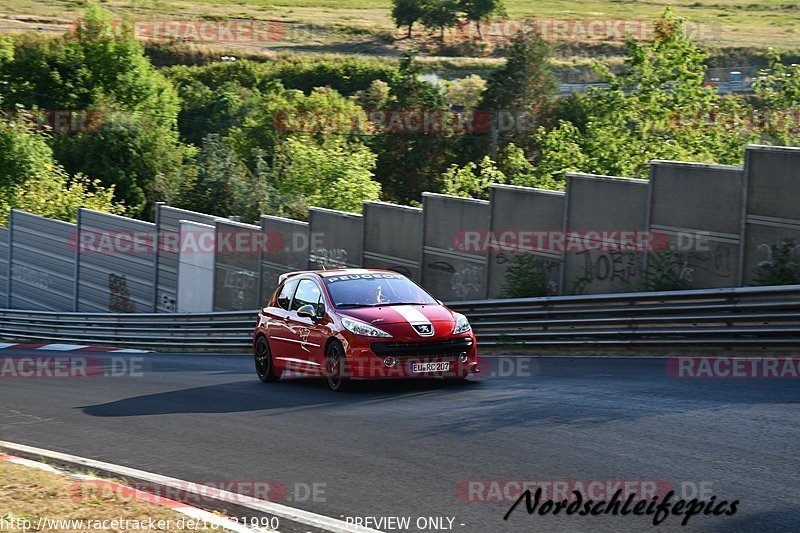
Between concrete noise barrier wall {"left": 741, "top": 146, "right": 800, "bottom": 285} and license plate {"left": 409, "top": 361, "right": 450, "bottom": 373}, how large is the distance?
5.77 meters

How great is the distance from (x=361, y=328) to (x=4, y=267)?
3477cm

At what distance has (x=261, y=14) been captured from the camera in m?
151

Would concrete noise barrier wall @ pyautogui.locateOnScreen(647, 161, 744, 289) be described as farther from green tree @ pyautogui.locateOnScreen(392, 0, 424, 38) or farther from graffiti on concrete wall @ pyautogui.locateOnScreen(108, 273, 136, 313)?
green tree @ pyautogui.locateOnScreen(392, 0, 424, 38)

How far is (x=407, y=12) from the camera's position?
142 metres

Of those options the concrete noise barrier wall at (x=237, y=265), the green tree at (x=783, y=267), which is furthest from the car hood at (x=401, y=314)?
the concrete noise barrier wall at (x=237, y=265)

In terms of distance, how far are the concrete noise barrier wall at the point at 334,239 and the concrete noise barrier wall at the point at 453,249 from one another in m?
3.00

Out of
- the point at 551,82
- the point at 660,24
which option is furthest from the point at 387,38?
the point at 660,24

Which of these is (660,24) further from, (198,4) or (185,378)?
(198,4)

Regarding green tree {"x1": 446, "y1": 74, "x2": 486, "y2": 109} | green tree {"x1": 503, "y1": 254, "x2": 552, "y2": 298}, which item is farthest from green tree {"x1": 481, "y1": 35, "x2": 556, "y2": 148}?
green tree {"x1": 503, "y1": 254, "x2": 552, "y2": 298}

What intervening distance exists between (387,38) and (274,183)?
296 ft

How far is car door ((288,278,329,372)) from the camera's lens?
48.9 feet

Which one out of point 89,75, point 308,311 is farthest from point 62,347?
point 89,75

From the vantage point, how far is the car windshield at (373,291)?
49.0 ft

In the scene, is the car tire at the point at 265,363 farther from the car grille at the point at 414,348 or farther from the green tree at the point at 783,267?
the green tree at the point at 783,267
